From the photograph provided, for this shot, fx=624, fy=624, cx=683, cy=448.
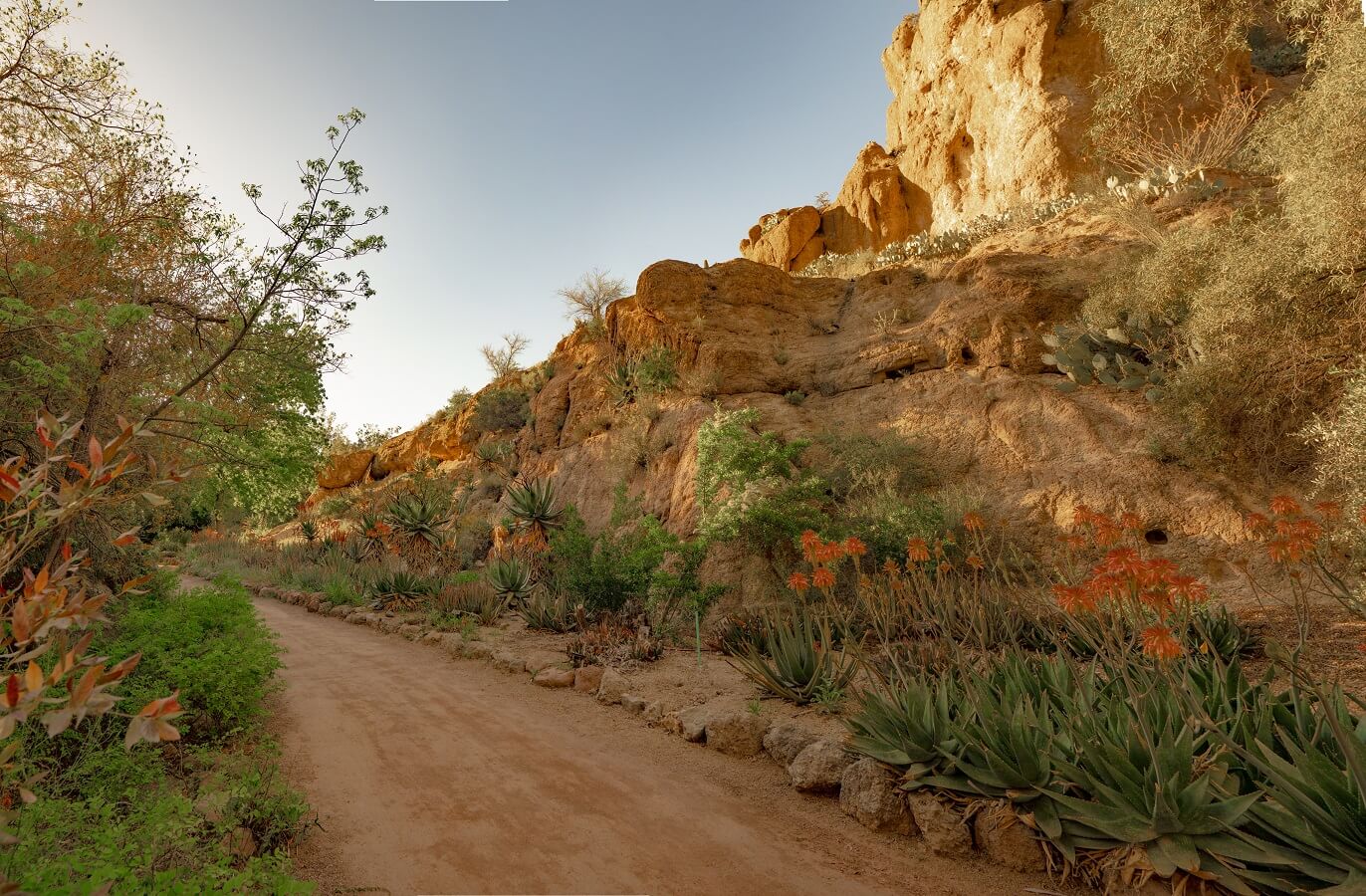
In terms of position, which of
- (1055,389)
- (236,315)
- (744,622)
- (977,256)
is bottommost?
(744,622)

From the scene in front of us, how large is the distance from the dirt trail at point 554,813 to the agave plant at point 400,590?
6.25 meters

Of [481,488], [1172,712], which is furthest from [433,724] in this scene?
[481,488]

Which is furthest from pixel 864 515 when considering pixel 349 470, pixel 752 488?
pixel 349 470

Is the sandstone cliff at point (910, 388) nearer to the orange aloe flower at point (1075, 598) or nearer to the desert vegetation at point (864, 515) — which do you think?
the desert vegetation at point (864, 515)

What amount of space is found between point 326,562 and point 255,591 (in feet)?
7.55

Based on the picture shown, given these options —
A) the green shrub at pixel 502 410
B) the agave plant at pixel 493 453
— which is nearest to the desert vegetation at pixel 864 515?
the agave plant at pixel 493 453

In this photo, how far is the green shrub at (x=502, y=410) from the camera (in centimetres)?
2627

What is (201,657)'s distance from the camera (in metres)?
5.73

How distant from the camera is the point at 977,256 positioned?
15.9 meters

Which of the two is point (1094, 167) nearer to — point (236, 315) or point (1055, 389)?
point (1055, 389)

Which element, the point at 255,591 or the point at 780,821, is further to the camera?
the point at 255,591

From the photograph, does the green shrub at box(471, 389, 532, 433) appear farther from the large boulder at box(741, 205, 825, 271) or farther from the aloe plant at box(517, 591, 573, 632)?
the aloe plant at box(517, 591, 573, 632)

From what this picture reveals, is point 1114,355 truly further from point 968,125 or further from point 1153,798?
point 968,125

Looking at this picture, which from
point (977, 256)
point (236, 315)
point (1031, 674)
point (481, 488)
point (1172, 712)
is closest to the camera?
point (1172, 712)
